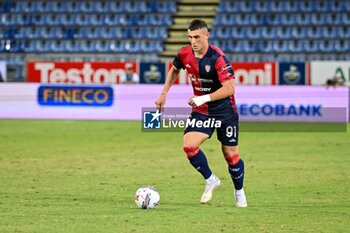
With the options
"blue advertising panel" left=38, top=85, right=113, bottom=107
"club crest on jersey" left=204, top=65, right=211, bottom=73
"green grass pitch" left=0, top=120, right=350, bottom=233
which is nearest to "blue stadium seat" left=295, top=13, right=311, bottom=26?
"blue advertising panel" left=38, top=85, right=113, bottom=107

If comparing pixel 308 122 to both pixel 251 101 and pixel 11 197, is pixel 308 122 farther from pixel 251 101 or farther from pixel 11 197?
pixel 11 197

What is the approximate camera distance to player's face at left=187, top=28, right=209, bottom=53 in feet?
34.5

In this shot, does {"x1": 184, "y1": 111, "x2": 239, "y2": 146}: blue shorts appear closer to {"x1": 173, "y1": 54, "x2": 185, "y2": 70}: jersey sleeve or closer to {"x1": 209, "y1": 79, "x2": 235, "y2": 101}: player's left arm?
{"x1": 209, "y1": 79, "x2": 235, "y2": 101}: player's left arm

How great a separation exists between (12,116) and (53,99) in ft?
4.87

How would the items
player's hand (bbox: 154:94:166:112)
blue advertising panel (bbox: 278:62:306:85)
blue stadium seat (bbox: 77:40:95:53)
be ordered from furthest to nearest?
blue stadium seat (bbox: 77:40:95:53) → blue advertising panel (bbox: 278:62:306:85) → player's hand (bbox: 154:94:166:112)

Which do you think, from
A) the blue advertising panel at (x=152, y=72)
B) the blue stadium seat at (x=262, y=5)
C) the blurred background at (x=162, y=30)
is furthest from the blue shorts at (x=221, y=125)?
the blue stadium seat at (x=262, y=5)

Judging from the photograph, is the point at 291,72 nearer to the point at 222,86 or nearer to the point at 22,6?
the point at 22,6

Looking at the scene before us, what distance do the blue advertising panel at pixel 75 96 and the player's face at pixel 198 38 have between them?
19905 millimetres

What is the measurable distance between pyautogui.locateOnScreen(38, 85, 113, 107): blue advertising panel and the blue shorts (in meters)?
19.6

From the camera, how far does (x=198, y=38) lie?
10547mm

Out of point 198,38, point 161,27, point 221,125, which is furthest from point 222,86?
point 161,27

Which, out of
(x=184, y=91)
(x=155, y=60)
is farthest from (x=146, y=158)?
(x=155, y=60)

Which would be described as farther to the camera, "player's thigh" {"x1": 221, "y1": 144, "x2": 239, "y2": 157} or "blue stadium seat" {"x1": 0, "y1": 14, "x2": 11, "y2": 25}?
"blue stadium seat" {"x1": 0, "y1": 14, "x2": 11, "y2": 25}

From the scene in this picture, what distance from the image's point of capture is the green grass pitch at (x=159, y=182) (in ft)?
31.2
